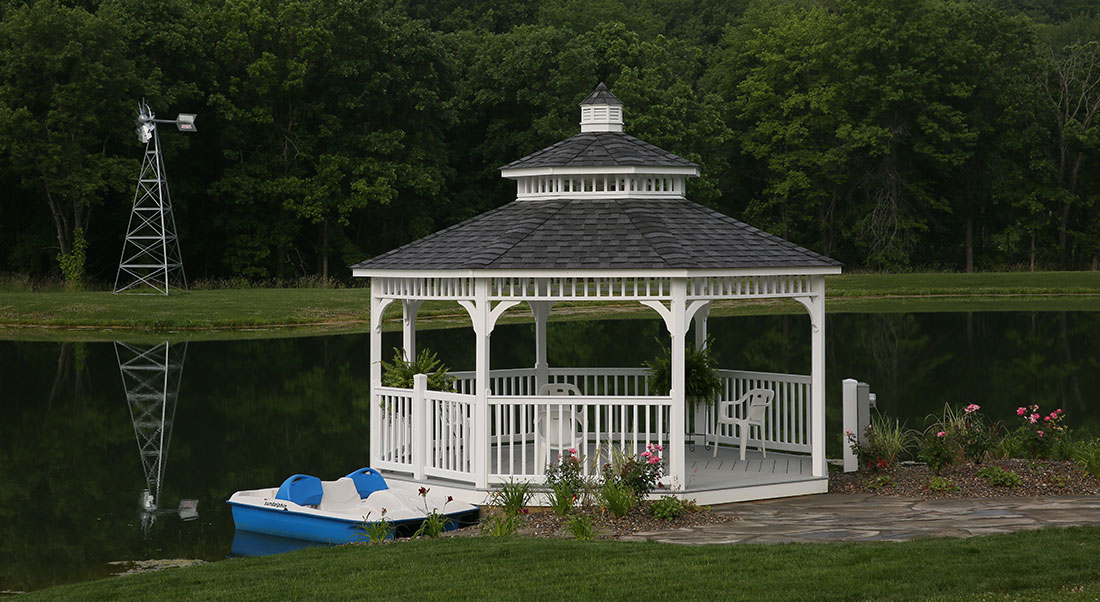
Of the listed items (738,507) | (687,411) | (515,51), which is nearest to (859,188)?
(515,51)

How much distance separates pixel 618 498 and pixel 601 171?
3.95 m

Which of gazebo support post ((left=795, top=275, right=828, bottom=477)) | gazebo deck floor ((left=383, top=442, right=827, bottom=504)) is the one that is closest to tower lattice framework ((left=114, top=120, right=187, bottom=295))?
gazebo deck floor ((left=383, top=442, right=827, bottom=504))

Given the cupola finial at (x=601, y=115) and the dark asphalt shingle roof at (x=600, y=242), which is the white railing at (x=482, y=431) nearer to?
the dark asphalt shingle roof at (x=600, y=242)

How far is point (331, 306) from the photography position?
34.7m

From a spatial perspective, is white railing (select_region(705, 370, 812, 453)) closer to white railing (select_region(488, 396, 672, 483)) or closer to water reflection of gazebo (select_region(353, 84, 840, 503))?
water reflection of gazebo (select_region(353, 84, 840, 503))

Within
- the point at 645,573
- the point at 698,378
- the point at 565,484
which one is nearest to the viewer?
the point at 645,573

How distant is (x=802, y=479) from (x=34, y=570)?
6834 millimetres

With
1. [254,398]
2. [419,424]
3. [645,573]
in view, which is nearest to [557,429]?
[419,424]

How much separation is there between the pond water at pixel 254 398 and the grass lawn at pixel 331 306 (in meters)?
1.99

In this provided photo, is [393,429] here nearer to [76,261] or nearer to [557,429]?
[557,429]

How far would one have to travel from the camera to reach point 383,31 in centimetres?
4419

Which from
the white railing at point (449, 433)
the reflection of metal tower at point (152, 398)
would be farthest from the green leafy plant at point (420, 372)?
the reflection of metal tower at point (152, 398)

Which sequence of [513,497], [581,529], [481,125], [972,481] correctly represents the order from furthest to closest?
1. [481,125]
2. [972,481]
3. [513,497]
4. [581,529]

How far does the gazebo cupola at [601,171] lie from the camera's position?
13.1m
